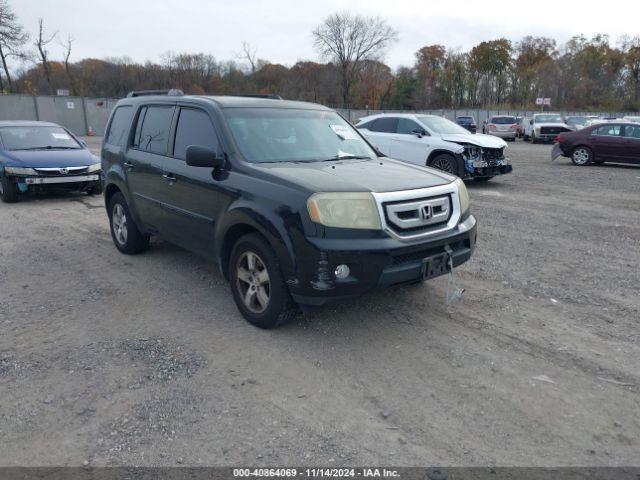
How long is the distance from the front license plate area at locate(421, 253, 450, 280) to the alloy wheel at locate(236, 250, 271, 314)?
1.23m

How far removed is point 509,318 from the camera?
4645 mm

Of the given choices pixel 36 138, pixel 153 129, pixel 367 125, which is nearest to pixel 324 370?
pixel 153 129

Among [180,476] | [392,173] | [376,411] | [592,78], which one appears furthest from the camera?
[592,78]

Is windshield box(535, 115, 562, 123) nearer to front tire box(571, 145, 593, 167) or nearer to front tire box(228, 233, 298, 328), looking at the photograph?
front tire box(571, 145, 593, 167)

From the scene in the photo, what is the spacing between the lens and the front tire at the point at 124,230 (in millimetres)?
6473

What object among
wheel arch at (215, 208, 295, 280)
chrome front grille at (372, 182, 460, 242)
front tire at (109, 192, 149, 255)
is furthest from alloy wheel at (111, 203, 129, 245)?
chrome front grille at (372, 182, 460, 242)

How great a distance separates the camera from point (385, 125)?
1355 centimetres

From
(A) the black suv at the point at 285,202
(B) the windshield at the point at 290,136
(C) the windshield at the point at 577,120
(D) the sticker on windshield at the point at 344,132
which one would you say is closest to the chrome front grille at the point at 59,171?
(A) the black suv at the point at 285,202

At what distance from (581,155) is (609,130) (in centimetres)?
110

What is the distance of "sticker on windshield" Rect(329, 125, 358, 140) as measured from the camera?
5.56 meters

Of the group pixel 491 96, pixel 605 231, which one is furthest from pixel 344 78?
pixel 605 231

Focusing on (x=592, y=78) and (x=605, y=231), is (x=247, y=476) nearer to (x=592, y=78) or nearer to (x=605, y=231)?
(x=605, y=231)

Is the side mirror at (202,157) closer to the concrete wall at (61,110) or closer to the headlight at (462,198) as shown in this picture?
the headlight at (462,198)

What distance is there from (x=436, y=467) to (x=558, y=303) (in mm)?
2781
